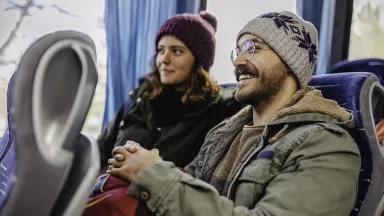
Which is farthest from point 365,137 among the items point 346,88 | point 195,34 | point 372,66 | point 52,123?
point 195,34

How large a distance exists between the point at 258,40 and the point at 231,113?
796 millimetres

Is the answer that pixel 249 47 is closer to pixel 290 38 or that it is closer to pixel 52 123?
pixel 290 38

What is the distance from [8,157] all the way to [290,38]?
0.92m

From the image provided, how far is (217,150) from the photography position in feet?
5.08

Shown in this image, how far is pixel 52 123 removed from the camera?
699 mm

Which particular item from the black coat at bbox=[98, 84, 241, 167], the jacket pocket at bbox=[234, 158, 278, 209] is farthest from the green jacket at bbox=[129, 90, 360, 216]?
the black coat at bbox=[98, 84, 241, 167]

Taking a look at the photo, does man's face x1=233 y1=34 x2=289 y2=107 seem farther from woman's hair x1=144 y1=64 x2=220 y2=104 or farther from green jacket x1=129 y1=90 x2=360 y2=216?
woman's hair x1=144 y1=64 x2=220 y2=104

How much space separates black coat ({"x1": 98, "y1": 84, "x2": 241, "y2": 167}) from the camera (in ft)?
7.13

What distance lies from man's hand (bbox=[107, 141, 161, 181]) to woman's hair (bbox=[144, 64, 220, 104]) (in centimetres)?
117

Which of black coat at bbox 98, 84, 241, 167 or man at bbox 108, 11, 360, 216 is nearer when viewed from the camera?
man at bbox 108, 11, 360, 216

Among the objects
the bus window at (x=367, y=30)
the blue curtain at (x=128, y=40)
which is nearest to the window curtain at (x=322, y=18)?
the bus window at (x=367, y=30)

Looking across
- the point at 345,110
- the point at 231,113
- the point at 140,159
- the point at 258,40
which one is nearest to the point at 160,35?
the point at 231,113

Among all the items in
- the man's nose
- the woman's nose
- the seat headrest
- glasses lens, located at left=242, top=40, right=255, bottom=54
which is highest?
glasses lens, located at left=242, top=40, right=255, bottom=54

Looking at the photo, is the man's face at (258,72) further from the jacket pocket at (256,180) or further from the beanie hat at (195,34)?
the beanie hat at (195,34)
